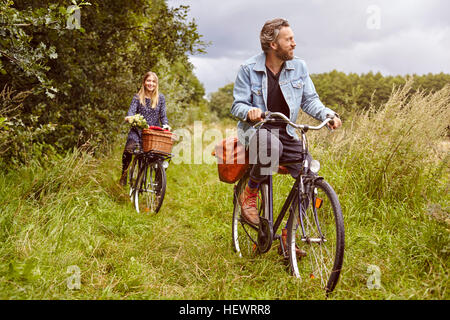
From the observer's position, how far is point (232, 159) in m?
3.58

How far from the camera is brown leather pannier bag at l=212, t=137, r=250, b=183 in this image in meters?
3.54

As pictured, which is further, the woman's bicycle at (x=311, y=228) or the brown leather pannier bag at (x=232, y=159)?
the brown leather pannier bag at (x=232, y=159)

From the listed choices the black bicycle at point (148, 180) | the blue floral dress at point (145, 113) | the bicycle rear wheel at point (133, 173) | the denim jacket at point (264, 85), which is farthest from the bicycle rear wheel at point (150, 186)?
the denim jacket at point (264, 85)

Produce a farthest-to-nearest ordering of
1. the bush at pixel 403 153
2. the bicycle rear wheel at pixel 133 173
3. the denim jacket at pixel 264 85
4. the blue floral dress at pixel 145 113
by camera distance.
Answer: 1. the bicycle rear wheel at pixel 133 173
2. the blue floral dress at pixel 145 113
3. the bush at pixel 403 153
4. the denim jacket at pixel 264 85

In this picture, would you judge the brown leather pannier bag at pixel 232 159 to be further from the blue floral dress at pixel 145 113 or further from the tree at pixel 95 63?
the blue floral dress at pixel 145 113

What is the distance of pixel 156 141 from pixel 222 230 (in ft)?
5.13

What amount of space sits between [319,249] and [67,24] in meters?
3.08

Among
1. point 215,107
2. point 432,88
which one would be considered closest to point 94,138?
point 432,88

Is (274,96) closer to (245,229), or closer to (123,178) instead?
(245,229)

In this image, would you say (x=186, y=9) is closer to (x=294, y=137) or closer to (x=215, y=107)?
(x=294, y=137)

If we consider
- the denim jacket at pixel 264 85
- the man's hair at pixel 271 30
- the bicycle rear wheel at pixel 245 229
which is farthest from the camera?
the bicycle rear wheel at pixel 245 229

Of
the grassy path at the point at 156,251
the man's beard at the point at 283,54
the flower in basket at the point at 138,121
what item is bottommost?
the grassy path at the point at 156,251

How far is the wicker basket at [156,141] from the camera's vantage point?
539 centimetres
